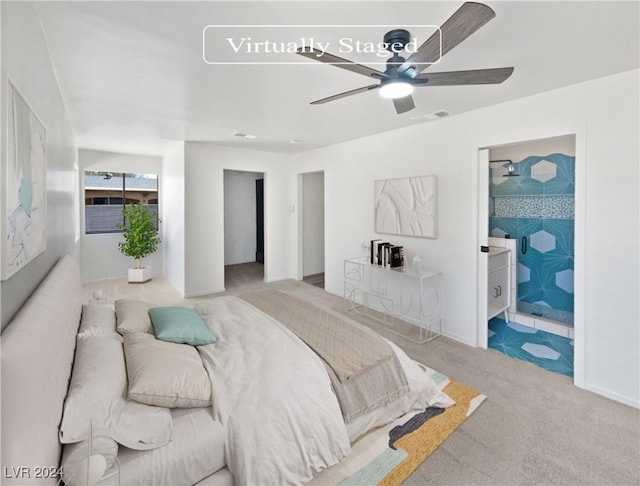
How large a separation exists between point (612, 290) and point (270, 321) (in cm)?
261

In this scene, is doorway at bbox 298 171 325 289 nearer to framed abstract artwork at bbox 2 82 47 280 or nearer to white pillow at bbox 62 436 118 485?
framed abstract artwork at bbox 2 82 47 280

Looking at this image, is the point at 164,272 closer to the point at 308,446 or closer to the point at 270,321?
the point at 270,321

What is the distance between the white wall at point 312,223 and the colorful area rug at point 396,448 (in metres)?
4.37

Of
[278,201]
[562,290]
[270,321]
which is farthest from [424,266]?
[278,201]

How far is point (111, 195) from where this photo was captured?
5.90m

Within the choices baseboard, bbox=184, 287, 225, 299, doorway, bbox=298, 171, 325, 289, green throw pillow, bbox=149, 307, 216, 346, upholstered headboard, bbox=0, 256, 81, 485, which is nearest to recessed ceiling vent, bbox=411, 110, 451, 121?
doorway, bbox=298, 171, 325, 289

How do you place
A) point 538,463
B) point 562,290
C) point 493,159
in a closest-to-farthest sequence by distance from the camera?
1. point 538,463
2. point 562,290
3. point 493,159

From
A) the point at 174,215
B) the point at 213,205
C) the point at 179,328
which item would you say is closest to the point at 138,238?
the point at 174,215

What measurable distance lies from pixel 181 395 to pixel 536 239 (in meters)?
4.18

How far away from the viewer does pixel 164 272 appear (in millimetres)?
6348

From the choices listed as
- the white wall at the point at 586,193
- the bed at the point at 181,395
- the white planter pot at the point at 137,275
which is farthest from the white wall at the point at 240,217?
the bed at the point at 181,395

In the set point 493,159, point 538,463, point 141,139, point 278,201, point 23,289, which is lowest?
point 538,463

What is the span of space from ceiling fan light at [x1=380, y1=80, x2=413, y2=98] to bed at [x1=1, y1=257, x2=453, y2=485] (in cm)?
156

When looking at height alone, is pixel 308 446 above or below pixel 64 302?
below
